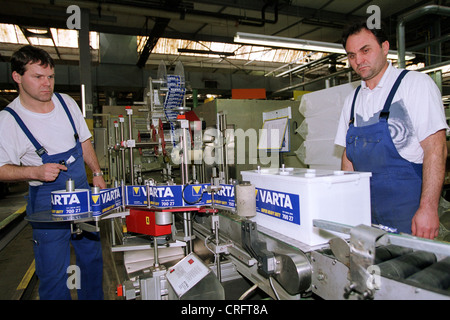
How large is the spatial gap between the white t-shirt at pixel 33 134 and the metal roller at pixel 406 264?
1.54m

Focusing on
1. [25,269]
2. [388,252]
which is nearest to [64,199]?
[388,252]

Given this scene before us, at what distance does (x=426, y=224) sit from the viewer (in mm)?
1169

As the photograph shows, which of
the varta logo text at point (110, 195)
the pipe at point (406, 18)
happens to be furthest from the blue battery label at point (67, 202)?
the pipe at point (406, 18)

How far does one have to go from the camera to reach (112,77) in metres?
6.52

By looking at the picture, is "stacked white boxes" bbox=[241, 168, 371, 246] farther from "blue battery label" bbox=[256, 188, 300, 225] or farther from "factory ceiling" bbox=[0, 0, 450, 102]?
"factory ceiling" bbox=[0, 0, 450, 102]

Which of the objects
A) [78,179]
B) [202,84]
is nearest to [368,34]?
[78,179]

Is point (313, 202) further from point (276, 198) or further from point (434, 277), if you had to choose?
point (434, 277)

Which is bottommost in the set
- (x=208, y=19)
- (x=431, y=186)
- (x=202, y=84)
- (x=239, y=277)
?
(x=239, y=277)

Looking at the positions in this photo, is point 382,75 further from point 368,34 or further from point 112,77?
point 112,77

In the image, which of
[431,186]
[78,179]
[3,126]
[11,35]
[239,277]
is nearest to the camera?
[431,186]

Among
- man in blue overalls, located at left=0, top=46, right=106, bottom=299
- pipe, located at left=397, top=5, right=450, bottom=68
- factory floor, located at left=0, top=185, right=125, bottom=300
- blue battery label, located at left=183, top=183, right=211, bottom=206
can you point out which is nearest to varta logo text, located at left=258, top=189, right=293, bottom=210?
blue battery label, located at left=183, top=183, right=211, bottom=206

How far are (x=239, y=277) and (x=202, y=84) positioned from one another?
6.01 metres

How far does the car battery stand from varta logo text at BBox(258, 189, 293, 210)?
19.6 inches
